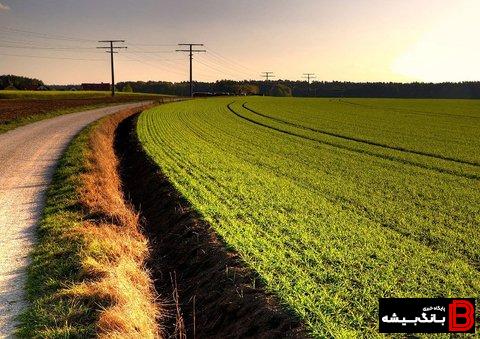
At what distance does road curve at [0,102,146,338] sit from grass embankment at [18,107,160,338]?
202mm

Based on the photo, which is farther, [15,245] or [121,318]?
[15,245]

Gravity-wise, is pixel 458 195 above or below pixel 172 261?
above

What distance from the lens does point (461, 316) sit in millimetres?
5621

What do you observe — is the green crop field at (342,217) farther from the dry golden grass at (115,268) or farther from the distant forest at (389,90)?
the distant forest at (389,90)

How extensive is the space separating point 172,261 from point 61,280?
2598mm

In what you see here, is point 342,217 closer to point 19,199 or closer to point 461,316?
point 461,316

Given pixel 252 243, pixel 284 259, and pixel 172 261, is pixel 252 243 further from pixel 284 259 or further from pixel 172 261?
pixel 172 261

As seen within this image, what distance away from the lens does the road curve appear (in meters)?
6.71

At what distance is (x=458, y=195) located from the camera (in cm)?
1230

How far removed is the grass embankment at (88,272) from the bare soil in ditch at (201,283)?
0.42 metres

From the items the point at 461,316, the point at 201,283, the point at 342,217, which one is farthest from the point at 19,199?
the point at 461,316

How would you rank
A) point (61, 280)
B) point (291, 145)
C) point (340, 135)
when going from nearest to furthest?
point (61, 280) → point (291, 145) → point (340, 135)

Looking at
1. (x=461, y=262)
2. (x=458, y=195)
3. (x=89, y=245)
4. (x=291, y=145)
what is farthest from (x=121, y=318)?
(x=291, y=145)

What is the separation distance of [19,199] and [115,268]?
18.3 ft
